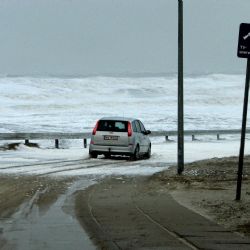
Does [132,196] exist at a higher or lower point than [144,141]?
lower

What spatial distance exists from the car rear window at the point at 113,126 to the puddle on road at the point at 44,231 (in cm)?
1283

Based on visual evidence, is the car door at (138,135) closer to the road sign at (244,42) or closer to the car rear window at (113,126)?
the car rear window at (113,126)

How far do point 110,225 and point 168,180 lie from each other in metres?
6.66

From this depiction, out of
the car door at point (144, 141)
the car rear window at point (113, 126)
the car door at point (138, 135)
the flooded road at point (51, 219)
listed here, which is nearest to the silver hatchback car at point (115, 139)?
the car rear window at point (113, 126)

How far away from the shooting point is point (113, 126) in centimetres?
2377

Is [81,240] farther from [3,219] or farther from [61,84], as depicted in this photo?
[61,84]

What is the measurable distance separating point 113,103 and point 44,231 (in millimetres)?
74296

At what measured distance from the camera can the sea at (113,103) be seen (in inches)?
2192

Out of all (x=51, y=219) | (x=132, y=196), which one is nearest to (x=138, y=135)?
(x=132, y=196)

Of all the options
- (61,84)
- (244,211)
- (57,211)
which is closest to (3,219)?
(57,211)

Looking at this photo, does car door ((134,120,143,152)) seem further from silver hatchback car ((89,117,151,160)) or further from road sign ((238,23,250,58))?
road sign ((238,23,250,58))

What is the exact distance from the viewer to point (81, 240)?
777cm

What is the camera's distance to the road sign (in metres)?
10.8

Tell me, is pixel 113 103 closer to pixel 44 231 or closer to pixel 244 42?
pixel 244 42
